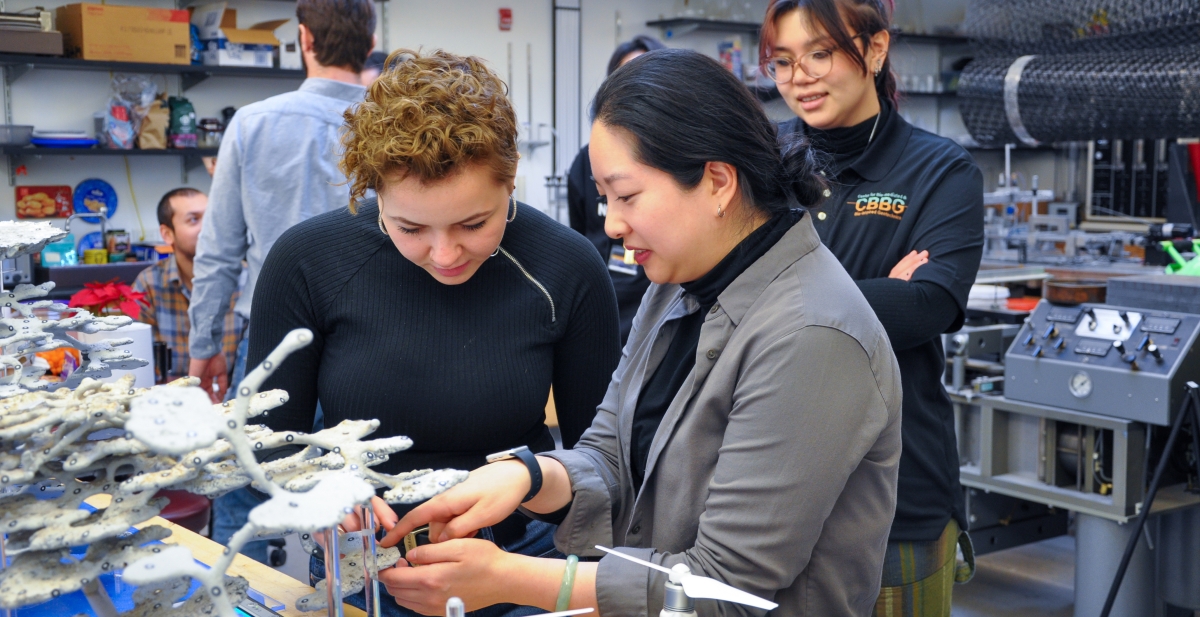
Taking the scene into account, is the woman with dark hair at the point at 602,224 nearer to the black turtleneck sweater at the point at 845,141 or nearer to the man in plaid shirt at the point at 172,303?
the man in plaid shirt at the point at 172,303

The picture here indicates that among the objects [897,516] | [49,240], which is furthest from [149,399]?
[897,516]

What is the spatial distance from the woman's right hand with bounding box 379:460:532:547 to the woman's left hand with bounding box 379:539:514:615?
0.15 feet

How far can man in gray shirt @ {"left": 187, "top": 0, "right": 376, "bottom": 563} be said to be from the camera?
2.38 meters

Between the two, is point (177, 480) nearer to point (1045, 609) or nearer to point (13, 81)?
point (1045, 609)

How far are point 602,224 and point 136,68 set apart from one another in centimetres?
255

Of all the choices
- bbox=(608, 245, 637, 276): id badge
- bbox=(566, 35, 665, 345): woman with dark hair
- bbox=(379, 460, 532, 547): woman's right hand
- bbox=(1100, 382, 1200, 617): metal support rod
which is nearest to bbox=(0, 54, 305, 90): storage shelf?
bbox=(566, 35, 665, 345): woman with dark hair

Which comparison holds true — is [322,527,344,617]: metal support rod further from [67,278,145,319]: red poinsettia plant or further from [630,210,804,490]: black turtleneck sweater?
[67,278,145,319]: red poinsettia plant

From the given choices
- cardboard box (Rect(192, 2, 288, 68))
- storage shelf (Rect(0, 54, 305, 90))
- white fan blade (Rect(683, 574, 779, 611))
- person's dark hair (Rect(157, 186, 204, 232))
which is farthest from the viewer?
cardboard box (Rect(192, 2, 288, 68))

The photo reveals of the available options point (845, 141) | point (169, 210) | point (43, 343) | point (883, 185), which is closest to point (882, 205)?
point (883, 185)

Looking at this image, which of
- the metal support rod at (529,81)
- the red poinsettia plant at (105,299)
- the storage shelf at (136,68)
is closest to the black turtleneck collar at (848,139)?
the red poinsettia plant at (105,299)

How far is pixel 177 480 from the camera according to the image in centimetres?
86

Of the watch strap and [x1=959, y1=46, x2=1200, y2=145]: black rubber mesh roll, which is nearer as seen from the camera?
the watch strap

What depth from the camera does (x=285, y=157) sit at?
7.85ft

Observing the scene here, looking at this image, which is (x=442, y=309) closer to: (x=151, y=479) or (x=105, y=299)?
(x=151, y=479)
